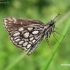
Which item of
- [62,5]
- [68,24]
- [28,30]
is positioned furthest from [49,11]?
[68,24]

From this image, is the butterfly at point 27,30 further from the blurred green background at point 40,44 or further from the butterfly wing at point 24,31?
the blurred green background at point 40,44

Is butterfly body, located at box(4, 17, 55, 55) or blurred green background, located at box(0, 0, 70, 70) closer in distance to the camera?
butterfly body, located at box(4, 17, 55, 55)

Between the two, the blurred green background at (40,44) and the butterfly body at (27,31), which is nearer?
the butterfly body at (27,31)

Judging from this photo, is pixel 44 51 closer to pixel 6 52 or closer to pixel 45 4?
pixel 6 52

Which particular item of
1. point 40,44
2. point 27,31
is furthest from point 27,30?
point 40,44

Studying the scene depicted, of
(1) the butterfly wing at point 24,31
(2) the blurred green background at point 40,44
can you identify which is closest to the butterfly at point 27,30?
(1) the butterfly wing at point 24,31

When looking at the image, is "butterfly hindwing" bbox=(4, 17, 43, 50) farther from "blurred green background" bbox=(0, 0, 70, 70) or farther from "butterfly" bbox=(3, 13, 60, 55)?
"blurred green background" bbox=(0, 0, 70, 70)

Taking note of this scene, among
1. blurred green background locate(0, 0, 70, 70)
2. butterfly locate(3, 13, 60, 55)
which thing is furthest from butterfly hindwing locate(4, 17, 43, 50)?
blurred green background locate(0, 0, 70, 70)
